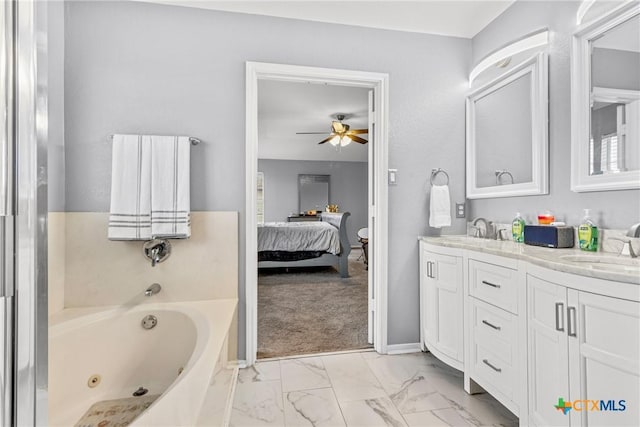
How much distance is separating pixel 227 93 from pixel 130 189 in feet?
2.78

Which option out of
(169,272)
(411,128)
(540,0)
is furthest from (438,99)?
(169,272)

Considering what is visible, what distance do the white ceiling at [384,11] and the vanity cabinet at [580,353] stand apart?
5.86 ft

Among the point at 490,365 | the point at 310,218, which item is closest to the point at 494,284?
the point at 490,365

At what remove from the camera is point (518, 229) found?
1.94m

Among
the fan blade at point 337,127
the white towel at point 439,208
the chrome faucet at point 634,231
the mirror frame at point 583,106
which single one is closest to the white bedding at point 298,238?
the fan blade at point 337,127

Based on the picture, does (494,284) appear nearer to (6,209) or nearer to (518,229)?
(518,229)

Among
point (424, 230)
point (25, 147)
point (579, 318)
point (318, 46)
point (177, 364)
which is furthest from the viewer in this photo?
point (424, 230)

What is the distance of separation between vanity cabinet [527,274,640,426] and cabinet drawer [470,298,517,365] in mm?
123

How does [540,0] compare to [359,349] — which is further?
[359,349]

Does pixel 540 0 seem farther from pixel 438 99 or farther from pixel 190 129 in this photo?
pixel 190 129

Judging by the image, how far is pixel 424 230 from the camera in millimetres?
2373

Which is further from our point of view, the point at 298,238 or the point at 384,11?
the point at 298,238

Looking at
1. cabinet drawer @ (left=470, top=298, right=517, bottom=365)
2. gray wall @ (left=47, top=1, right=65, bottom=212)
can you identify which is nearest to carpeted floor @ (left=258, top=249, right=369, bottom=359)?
cabinet drawer @ (left=470, top=298, right=517, bottom=365)

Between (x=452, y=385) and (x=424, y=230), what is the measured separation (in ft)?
3.34
